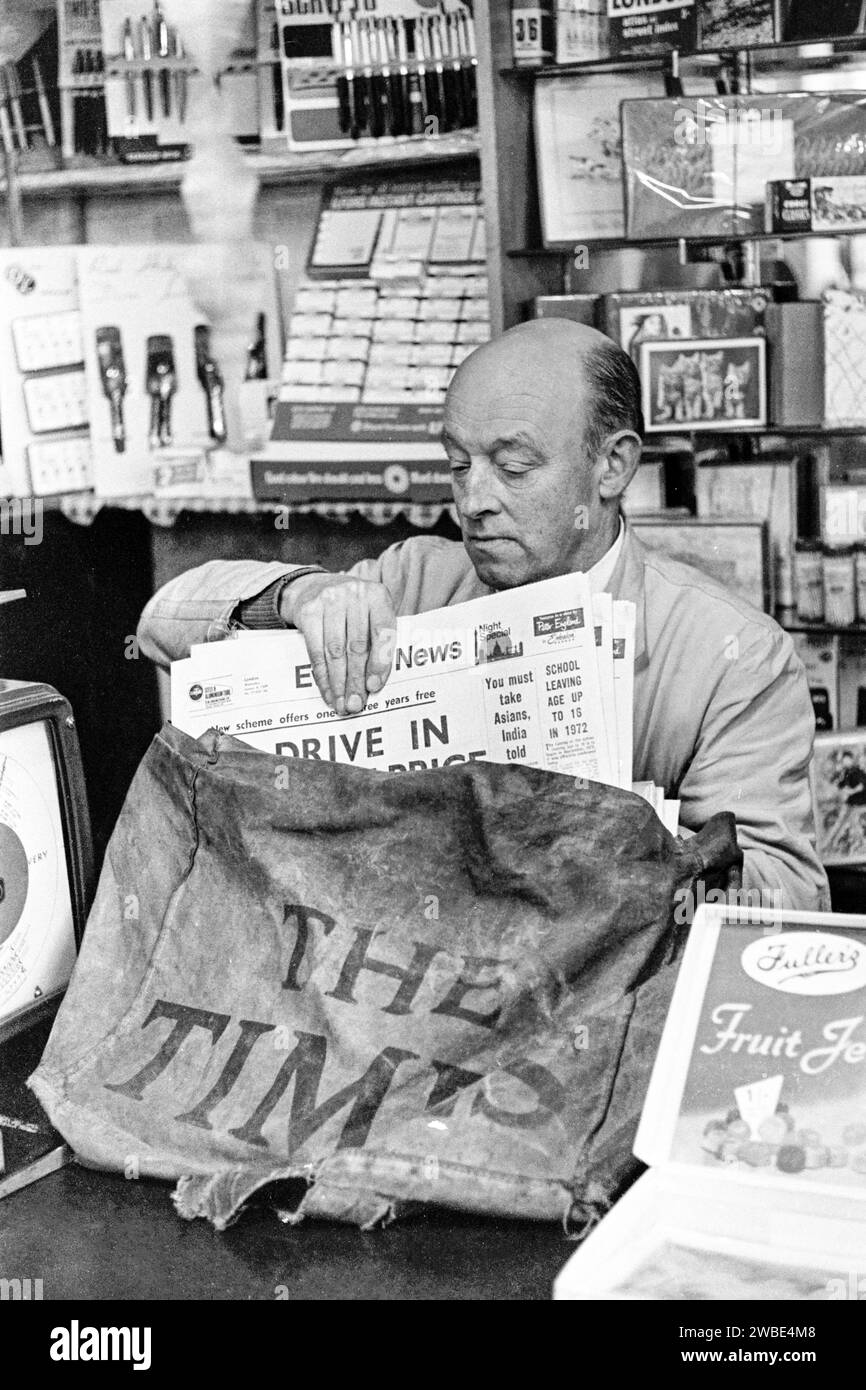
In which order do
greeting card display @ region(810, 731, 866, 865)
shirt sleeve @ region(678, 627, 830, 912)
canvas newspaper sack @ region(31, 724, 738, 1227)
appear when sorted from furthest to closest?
greeting card display @ region(810, 731, 866, 865) < shirt sleeve @ region(678, 627, 830, 912) < canvas newspaper sack @ region(31, 724, 738, 1227)

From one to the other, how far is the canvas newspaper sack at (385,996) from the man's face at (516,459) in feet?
1.82

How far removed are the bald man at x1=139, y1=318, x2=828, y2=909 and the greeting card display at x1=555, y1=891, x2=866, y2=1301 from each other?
0.48 meters

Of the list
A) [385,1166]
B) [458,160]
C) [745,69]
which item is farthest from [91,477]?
[385,1166]

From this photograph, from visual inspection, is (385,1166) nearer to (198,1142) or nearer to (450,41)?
(198,1142)

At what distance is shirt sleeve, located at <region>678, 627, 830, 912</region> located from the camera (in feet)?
4.54

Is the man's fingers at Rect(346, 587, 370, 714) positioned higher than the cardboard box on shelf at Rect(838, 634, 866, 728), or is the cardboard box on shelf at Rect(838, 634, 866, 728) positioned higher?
the man's fingers at Rect(346, 587, 370, 714)

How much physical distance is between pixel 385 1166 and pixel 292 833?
0.84 ft

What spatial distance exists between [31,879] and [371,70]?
8.07 ft

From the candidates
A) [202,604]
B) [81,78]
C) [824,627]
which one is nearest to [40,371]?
[81,78]

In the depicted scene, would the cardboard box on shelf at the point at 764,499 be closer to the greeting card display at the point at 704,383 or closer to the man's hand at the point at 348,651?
A: the greeting card display at the point at 704,383

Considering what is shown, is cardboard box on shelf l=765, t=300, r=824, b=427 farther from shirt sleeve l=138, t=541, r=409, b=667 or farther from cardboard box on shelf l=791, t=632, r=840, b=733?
shirt sleeve l=138, t=541, r=409, b=667

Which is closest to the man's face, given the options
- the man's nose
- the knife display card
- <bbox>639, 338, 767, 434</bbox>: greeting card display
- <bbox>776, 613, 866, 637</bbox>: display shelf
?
the man's nose

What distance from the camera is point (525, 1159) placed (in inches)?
39.3

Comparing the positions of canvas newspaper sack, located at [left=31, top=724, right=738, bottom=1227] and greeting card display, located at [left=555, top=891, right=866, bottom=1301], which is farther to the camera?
canvas newspaper sack, located at [left=31, top=724, right=738, bottom=1227]
